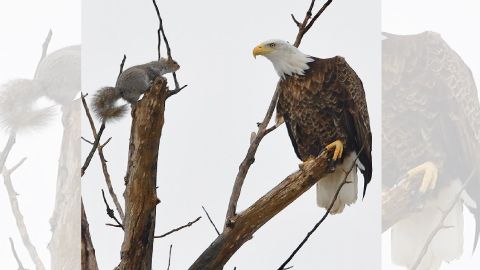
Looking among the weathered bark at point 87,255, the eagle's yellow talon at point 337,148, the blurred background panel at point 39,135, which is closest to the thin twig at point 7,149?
the blurred background panel at point 39,135

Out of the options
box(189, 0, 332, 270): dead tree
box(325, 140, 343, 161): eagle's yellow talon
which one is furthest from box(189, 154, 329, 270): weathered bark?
box(325, 140, 343, 161): eagle's yellow talon

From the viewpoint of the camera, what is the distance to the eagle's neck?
1.79 meters

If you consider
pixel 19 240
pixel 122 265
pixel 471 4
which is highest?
pixel 471 4

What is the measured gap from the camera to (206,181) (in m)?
1.97

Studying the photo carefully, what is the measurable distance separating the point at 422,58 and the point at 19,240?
130cm

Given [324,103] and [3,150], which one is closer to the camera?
[3,150]

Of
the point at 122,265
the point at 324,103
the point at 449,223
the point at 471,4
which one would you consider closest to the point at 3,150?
the point at 122,265

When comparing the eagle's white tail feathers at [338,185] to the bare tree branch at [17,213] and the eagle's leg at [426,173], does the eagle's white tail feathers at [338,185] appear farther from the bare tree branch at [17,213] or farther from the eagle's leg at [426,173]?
the bare tree branch at [17,213]

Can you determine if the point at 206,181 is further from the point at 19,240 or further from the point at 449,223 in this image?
the point at 449,223

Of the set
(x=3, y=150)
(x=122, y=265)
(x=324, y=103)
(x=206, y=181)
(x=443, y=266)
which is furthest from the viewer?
(x=443, y=266)

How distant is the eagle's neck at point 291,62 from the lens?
179 cm

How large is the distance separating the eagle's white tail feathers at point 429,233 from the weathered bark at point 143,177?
1.11 meters

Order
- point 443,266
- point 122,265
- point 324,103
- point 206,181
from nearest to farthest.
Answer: point 122,265 < point 324,103 < point 206,181 < point 443,266

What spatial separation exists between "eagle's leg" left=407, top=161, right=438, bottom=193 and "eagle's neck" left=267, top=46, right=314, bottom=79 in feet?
1.79
